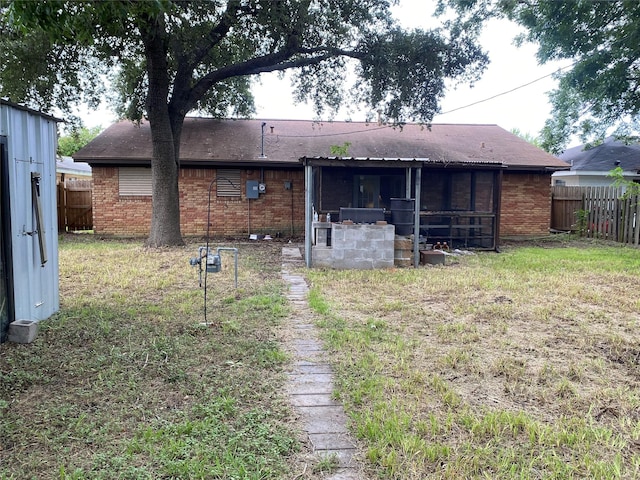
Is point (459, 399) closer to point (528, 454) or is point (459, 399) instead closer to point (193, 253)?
point (528, 454)

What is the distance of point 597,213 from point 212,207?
37.3 feet

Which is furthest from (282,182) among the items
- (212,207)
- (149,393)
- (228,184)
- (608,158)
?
(608,158)

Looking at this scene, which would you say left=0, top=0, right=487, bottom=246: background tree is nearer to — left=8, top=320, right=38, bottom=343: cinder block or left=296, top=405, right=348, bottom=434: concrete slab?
left=8, top=320, right=38, bottom=343: cinder block

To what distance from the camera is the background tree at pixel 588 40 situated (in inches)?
451

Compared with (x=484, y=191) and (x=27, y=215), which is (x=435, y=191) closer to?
(x=484, y=191)

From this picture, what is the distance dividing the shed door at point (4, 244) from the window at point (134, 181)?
1007 cm

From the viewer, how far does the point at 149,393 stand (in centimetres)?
326

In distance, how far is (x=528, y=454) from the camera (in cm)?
258

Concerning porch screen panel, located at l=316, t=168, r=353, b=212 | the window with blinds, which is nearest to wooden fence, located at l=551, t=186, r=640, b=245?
porch screen panel, located at l=316, t=168, r=353, b=212

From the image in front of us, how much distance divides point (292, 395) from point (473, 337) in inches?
83.7

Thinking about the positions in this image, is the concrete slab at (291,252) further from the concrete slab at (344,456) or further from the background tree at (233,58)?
the concrete slab at (344,456)

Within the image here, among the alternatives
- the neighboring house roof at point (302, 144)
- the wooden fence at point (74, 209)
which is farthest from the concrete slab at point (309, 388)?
the wooden fence at point (74, 209)

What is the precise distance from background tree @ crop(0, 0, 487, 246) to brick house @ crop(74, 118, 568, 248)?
1.89m

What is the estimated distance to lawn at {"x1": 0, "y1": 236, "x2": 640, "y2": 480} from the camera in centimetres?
248
